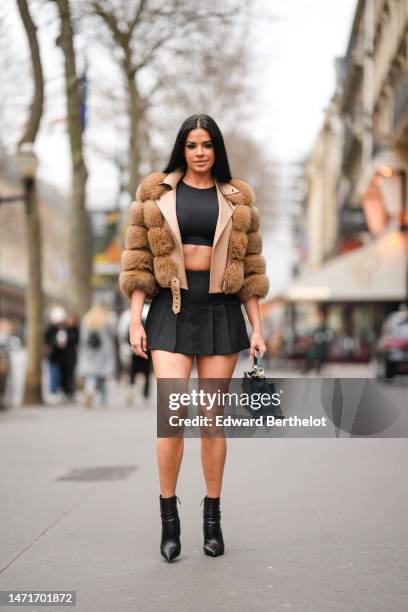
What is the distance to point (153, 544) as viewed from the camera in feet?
18.7

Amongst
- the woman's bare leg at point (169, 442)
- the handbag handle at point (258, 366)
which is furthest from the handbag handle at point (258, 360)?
the woman's bare leg at point (169, 442)

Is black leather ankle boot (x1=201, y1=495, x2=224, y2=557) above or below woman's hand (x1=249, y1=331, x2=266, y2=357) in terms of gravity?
below

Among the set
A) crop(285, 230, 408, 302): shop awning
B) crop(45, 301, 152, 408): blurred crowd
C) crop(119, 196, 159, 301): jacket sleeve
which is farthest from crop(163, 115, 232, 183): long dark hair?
crop(285, 230, 408, 302): shop awning

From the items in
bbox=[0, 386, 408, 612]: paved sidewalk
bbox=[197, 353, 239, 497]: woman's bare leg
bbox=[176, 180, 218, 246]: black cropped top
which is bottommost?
bbox=[0, 386, 408, 612]: paved sidewalk

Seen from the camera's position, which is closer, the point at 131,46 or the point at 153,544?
the point at 153,544

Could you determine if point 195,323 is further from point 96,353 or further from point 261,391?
point 96,353

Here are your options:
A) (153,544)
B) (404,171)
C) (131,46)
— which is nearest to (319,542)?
(153,544)

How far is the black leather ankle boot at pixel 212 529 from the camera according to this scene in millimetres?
5320

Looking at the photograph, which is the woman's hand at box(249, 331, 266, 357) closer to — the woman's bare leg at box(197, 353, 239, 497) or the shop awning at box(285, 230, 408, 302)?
the woman's bare leg at box(197, 353, 239, 497)

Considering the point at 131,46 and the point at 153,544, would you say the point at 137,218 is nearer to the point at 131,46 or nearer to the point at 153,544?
the point at 153,544

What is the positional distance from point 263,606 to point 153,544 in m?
1.39

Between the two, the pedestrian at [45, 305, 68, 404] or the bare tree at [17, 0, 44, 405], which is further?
the pedestrian at [45, 305, 68, 404]

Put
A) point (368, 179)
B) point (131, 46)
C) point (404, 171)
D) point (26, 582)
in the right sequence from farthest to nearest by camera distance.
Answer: point (368, 179) → point (404, 171) → point (131, 46) → point (26, 582)

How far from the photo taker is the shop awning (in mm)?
33094
